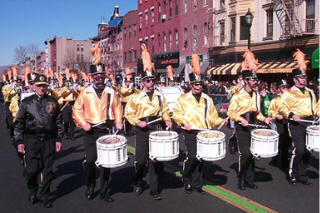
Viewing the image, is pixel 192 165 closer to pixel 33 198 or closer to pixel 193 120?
pixel 193 120

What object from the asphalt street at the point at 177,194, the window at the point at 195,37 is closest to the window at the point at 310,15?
the window at the point at 195,37

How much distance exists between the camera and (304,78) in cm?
632

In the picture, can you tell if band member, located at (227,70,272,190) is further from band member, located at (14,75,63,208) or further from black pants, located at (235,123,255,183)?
band member, located at (14,75,63,208)

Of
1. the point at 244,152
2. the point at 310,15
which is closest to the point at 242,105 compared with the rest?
the point at 244,152

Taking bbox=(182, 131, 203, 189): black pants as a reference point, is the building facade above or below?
above

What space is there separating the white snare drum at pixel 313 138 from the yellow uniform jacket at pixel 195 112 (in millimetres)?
1608

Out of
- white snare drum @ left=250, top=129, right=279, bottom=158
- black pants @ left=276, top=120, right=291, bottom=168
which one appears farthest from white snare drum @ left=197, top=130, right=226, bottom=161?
black pants @ left=276, top=120, right=291, bottom=168

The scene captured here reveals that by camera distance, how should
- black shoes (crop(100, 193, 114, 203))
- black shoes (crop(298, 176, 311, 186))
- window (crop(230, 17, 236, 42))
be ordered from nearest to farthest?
1. black shoes (crop(100, 193, 114, 203))
2. black shoes (crop(298, 176, 311, 186))
3. window (crop(230, 17, 236, 42))

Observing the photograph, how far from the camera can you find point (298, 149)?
615 centimetres

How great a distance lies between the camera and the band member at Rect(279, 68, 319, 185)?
6.17m

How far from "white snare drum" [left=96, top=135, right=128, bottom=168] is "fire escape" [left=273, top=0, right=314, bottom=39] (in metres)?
18.9

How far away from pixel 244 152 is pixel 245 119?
59 centimetres

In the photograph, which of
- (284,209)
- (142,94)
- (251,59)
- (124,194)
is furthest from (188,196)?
(251,59)

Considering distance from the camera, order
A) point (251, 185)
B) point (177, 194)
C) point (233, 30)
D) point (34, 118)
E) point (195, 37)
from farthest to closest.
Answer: point (195, 37)
point (233, 30)
point (251, 185)
point (177, 194)
point (34, 118)
